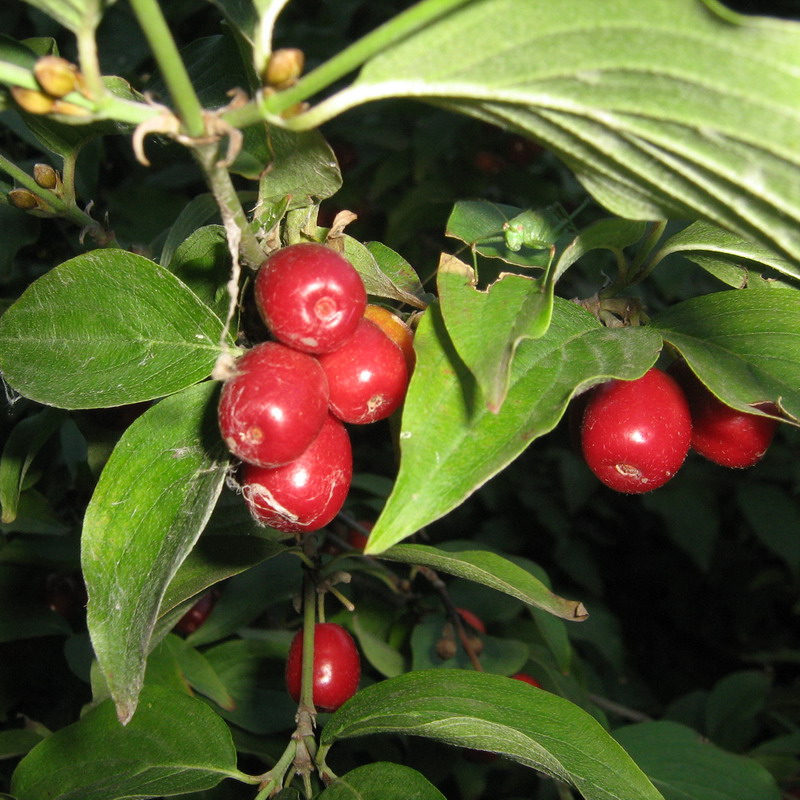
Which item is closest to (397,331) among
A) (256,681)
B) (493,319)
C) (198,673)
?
(493,319)

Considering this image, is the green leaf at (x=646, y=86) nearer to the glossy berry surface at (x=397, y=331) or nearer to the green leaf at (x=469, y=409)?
the green leaf at (x=469, y=409)

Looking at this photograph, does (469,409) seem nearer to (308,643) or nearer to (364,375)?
(364,375)

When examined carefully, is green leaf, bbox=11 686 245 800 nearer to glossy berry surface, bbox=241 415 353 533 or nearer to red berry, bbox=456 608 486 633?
glossy berry surface, bbox=241 415 353 533

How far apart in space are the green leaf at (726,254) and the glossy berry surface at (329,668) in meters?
0.89

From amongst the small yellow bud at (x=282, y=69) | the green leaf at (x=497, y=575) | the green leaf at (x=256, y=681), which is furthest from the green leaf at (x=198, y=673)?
the small yellow bud at (x=282, y=69)

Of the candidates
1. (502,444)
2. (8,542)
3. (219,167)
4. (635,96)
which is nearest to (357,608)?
(8,542)

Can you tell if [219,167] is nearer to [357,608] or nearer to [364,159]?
[357,608]

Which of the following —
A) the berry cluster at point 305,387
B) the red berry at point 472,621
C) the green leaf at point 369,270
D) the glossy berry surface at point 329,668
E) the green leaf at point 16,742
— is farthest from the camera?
the red berry at point 472,621

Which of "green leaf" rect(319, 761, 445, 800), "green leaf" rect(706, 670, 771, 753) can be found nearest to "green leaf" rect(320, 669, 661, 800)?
"green leaf" rect(319, 761, 445, 800)

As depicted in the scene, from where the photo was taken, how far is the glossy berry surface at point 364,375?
908 millimetres

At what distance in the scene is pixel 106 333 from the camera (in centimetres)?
102

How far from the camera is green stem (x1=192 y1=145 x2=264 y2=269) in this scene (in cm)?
73

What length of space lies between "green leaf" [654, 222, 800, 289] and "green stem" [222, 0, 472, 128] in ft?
1.89

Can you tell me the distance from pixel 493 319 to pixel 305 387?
220mm
